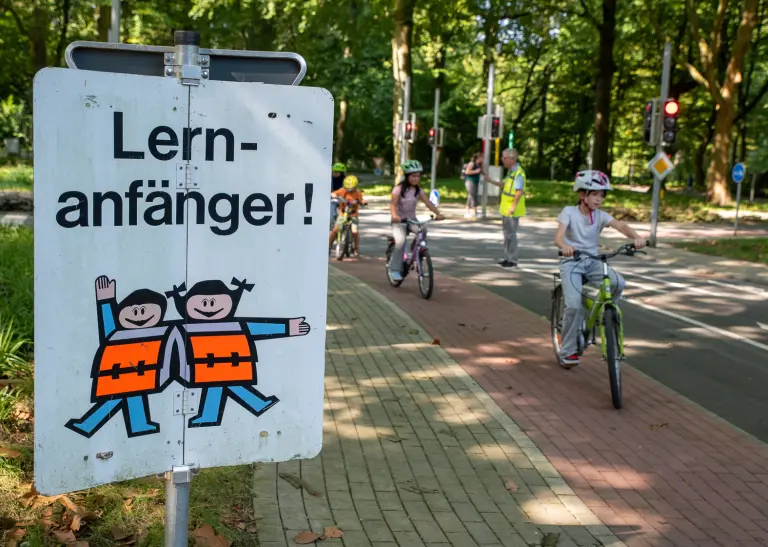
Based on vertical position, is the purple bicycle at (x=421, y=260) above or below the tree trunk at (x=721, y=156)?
below

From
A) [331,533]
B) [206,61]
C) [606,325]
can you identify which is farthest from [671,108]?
[206,61]

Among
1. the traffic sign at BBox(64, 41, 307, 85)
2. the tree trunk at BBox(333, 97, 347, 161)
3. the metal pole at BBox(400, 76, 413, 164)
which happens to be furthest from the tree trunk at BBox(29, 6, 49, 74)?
the traffic sign at BBox(64, 41, 307, 85)

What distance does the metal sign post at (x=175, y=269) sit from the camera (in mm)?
2330

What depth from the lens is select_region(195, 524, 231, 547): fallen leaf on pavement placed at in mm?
3986

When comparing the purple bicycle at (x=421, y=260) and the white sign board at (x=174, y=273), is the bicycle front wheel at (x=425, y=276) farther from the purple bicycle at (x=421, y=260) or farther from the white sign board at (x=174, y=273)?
the white sign board at (x=174, y=273)

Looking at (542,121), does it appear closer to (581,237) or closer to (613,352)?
(581,237)

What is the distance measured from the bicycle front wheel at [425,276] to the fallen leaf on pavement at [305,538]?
7756 mm

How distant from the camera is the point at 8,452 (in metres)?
4.70

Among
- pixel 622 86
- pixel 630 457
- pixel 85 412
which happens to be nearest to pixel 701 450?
pixel 630 457

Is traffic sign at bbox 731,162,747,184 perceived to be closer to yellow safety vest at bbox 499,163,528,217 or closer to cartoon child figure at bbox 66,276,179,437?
yellow safety vest at bbox 499,163,528,217

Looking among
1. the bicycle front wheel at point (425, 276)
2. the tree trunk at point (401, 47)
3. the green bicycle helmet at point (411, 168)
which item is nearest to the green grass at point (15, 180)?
the tree trunk at point (401, 47)

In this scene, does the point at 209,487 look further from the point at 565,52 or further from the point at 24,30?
the point at 565,52

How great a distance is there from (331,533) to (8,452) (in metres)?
1.72

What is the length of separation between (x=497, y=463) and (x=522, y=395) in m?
1.82
